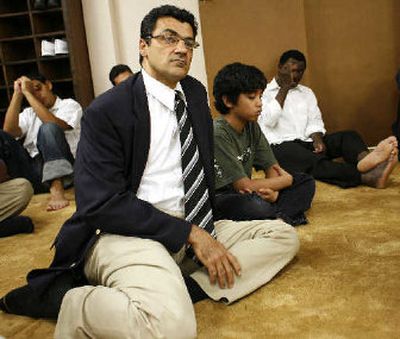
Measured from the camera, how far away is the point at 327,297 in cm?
154

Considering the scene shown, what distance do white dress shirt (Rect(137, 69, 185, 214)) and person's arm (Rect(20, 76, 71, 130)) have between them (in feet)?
6.77

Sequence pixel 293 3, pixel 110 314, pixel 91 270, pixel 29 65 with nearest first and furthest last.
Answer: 1. pixel 110 314
2. pixel 91 270
3. pixel 293 3
4. pixel 29 65

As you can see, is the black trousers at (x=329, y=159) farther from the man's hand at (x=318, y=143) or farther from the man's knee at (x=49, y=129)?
the man's knee at (x=49, y=129)

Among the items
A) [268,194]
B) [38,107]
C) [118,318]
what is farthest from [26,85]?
[118,318]

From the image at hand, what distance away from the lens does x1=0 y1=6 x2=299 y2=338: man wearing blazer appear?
4.19ft

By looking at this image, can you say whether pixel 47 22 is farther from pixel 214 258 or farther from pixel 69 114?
pixel 214 258

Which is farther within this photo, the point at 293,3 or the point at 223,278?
the point at 293,3

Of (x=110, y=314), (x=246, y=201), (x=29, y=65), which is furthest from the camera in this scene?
(x=29, y=65)

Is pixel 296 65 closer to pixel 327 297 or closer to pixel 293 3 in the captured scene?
pixel 293 3

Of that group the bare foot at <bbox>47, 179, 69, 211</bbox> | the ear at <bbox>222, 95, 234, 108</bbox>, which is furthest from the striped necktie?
the bare foot at <bbox>47, 179, 69, 211</bbox>

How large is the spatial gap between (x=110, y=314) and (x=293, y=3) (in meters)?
3.32

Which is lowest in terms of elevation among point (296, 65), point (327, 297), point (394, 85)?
point (327, 297)

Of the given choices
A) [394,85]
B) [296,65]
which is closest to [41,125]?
[296,65]

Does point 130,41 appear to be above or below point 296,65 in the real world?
above
